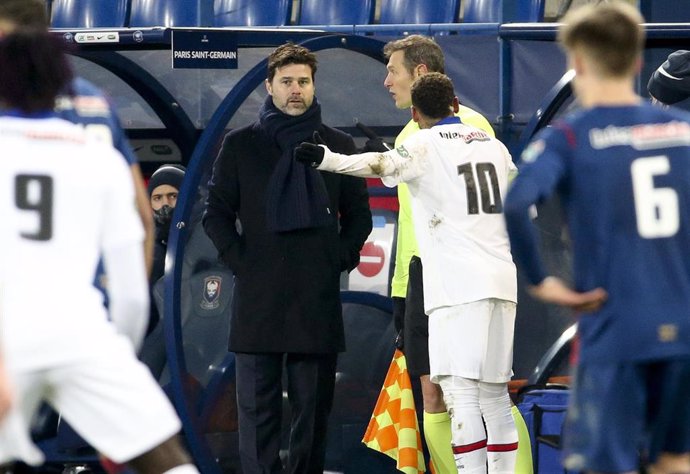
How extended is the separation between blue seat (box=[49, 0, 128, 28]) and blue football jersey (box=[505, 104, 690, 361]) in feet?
27.2

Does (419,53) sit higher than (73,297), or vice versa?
(419,53)

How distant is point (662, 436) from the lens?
402 centimetres

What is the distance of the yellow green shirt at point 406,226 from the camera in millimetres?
6668

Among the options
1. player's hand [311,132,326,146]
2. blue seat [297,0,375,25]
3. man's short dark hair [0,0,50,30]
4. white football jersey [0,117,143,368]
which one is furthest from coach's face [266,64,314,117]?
Result: blue seat [297,0,375,25]

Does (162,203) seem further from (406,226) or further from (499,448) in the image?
(499,448)

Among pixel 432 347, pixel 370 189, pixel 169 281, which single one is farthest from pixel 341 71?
pixel 432 347

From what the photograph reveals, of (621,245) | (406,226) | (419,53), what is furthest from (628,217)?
(419,53)

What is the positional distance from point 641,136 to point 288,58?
2.88 metres

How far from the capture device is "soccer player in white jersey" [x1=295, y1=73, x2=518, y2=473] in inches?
241

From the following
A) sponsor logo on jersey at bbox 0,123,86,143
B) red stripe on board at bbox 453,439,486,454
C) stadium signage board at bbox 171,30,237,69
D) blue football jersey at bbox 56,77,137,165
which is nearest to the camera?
sponsor logo on jersey at bbox 0,123,86,143

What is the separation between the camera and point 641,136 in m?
4.00

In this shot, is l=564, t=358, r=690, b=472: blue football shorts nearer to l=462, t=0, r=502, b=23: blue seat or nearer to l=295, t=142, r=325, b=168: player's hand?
l=295, t=142, r=325, b=168: player's hand

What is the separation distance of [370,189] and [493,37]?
0.97 meters

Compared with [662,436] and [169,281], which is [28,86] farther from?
[169,281]
